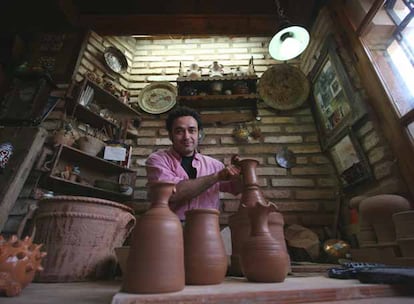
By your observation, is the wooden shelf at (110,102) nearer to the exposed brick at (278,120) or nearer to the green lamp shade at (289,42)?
the exposed brick at (278,120)

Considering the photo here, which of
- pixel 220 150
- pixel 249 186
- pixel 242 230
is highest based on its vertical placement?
pixel 220 150

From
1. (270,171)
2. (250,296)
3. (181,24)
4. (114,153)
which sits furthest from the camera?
(181,24)

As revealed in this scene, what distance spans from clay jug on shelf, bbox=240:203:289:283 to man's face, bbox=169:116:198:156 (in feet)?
3.61

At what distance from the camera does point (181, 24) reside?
369 cm

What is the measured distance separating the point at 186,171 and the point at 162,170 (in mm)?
254

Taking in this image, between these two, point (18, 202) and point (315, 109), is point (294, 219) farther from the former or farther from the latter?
Result: point (18, 202)

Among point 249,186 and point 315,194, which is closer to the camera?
point 249,186

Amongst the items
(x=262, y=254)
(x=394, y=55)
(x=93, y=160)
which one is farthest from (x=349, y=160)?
(x=93, y=160)

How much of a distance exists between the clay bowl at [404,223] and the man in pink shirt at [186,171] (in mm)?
1069

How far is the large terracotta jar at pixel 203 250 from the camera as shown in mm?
853

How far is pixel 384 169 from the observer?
2.11 metres

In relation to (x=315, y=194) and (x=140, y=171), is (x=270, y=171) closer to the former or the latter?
(x=315, y=194)

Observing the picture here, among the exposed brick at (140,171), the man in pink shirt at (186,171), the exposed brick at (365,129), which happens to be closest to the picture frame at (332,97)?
the exposed brick at (365,129)

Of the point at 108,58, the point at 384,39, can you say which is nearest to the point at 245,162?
the point at 384,39
